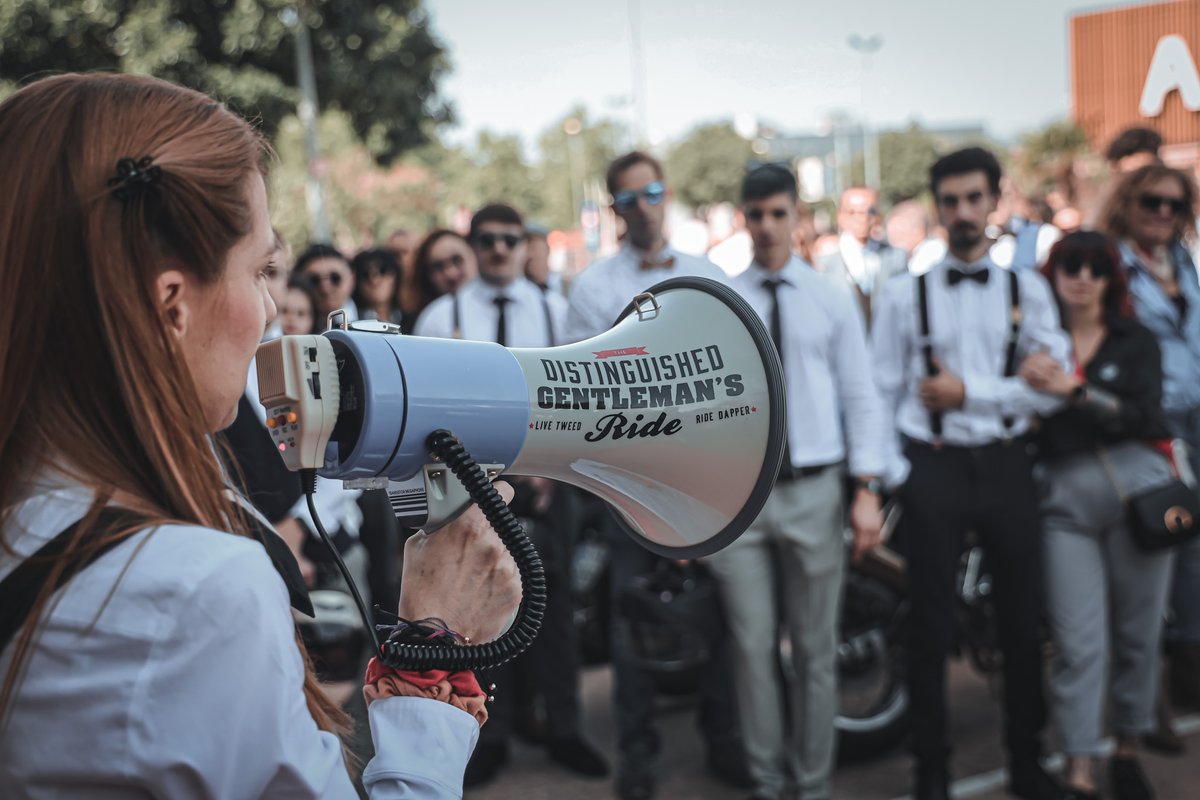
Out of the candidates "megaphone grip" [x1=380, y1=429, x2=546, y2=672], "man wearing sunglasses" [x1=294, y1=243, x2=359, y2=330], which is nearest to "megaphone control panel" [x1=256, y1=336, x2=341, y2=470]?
"megaphone grip" [x1=380, y1=429, x2=546, y2=672]

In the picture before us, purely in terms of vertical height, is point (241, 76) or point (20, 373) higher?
point (241, 76)

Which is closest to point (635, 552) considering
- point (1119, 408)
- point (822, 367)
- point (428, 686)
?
point (822, 367)

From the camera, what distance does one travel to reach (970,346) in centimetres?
393

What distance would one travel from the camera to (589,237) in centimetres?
2834

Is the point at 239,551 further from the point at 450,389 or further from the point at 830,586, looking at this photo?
the point at 830,586

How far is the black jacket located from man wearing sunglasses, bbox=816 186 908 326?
3.37m

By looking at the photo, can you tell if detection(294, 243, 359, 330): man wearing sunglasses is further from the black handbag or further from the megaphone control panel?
the megaphone control panel

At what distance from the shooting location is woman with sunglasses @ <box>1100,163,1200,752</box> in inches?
181

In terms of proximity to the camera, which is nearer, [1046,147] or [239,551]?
[239,551]

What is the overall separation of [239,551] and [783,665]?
359 cm

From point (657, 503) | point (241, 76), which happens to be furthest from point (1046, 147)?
point (657, 503)

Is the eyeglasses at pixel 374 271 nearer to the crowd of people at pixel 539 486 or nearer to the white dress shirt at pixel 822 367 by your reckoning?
the crowd of people at pixel 539 486

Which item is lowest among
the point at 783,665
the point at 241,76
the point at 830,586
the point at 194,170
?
the point at 783,665

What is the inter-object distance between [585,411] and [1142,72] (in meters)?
6.83
